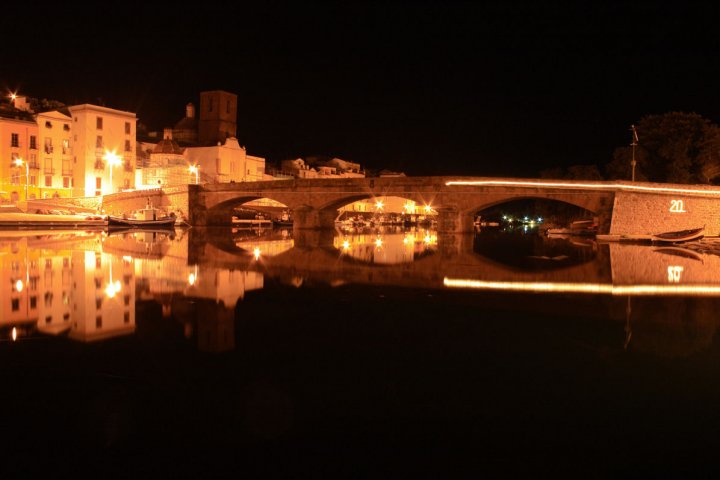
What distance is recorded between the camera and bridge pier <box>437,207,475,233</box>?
126 feet

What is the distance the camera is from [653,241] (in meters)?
32.8

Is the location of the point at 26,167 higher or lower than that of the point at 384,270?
higher

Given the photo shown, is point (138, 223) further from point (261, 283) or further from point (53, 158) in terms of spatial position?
point (261, 283)

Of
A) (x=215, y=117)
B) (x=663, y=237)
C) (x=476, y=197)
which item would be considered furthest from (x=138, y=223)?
(x=663, y=237)

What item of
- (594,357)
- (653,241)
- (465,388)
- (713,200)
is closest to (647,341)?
(594,357)

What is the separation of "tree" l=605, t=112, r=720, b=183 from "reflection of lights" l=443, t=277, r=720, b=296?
110 ft

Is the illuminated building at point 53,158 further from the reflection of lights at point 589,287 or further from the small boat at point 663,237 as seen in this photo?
the reflection of lights at point 589,287

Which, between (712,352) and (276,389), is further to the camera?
(712,352)

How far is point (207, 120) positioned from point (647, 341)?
6576 centimetres

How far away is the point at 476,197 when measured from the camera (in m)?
37.5

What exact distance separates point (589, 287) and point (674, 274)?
4.47 metres

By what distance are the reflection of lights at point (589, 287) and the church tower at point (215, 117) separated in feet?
186

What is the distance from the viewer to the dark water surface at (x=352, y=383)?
13.2ft

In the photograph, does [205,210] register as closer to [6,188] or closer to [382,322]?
[6,188]
